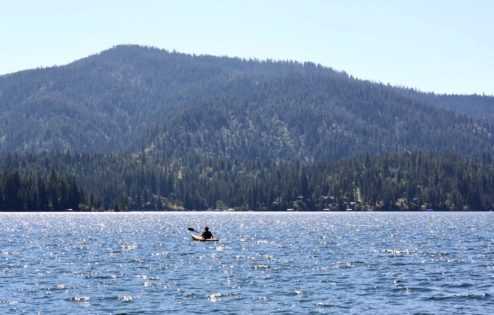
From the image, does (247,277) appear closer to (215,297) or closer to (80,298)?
(215,297)

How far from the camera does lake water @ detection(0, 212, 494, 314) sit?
62656mm

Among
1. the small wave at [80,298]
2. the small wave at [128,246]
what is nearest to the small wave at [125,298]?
the small wave at [80,298]

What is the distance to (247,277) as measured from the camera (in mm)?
80562

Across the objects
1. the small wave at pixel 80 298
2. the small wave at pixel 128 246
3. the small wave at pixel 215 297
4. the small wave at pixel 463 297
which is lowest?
the small wave at pixel 463 297

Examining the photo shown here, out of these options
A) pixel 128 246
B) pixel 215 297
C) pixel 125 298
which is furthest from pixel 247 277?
pixel 128 246

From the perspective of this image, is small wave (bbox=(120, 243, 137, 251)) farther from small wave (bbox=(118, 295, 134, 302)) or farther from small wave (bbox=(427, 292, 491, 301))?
small wave (bbox=(427, 292, 491, 301))

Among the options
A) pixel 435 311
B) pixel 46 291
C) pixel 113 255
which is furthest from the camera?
pixel 113 255

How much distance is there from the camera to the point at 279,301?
6488 centimetres

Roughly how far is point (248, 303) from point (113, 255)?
45451mm

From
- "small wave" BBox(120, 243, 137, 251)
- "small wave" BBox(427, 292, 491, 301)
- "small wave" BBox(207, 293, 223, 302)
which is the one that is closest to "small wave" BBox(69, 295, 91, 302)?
"small wave" BBox(207, 293, 223, 302)

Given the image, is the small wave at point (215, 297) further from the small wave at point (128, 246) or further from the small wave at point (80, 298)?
the small wave at point (128, 246)

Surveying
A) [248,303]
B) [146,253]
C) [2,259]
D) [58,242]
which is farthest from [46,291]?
[58,242]

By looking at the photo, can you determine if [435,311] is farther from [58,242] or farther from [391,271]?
Answer: [58,242]

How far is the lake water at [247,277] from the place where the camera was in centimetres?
6266
